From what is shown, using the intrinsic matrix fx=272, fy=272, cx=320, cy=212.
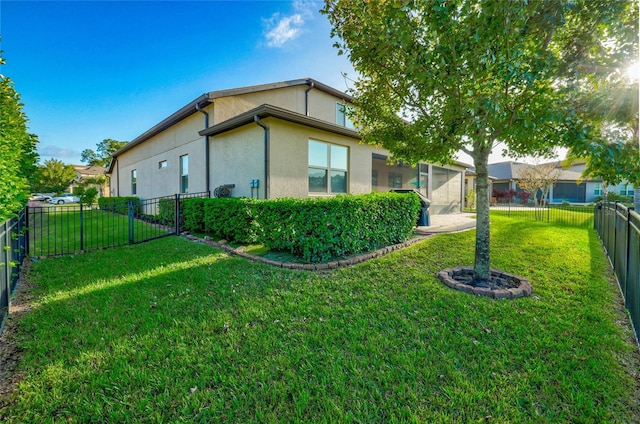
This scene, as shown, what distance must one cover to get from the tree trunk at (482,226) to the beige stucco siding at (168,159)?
8871 millimetres

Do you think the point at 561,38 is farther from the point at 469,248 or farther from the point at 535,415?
the point at 535,415

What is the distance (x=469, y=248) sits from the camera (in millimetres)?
6512

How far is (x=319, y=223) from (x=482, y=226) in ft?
9.20

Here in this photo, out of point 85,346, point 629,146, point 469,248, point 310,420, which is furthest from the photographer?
point 469,248

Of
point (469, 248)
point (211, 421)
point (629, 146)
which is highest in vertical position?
point (629, 146)

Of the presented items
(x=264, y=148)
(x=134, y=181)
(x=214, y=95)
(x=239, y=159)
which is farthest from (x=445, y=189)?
(x=134, y=181)

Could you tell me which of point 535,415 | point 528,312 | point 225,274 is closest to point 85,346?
point 225,274

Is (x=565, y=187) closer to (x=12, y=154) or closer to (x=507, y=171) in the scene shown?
(x=507, y=171)

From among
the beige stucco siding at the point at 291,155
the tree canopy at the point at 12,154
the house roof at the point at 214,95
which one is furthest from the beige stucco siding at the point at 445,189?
Result: the tree canopy at the point at 12,154

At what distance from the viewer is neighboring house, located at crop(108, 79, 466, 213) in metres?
7.87

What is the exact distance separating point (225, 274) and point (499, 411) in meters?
4.15

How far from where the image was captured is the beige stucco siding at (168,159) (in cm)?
1039

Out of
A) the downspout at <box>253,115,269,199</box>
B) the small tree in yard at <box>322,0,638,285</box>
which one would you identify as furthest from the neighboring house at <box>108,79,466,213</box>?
the small tree in yard at <box>322,0,638,285</box>

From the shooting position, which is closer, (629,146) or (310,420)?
(310,420)
